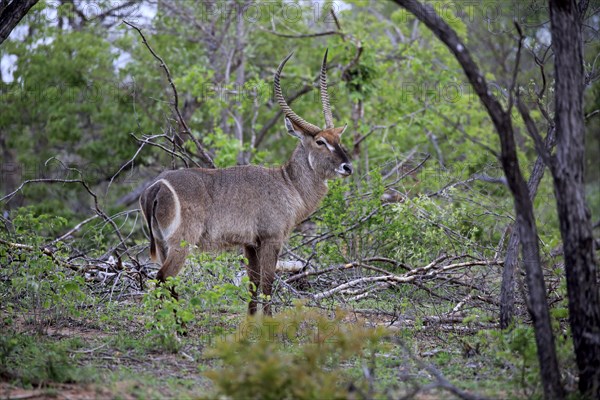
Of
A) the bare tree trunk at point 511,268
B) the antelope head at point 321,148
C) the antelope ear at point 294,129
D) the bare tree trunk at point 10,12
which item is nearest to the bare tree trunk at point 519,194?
the bare tree trunk at point 511,268

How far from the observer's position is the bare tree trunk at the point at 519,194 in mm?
4316

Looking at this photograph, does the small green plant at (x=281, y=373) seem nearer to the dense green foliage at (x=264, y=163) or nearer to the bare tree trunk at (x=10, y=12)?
the dense green foliage at (x=264, y=163)

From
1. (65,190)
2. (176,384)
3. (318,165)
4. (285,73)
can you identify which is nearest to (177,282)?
(176,384)

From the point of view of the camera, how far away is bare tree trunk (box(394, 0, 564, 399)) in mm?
4316

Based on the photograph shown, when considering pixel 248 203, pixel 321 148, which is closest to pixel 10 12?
pixel 248 203

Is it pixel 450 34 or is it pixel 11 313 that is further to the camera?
pixel 11 313

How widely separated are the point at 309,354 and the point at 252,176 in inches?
132

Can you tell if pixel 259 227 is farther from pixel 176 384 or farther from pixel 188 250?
pixel 176 384

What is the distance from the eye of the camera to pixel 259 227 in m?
7.19

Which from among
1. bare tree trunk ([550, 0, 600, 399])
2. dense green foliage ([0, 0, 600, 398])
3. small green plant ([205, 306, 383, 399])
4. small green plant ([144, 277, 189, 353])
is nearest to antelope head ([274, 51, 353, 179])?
dense green foliage ([0, 0, 600, 398])

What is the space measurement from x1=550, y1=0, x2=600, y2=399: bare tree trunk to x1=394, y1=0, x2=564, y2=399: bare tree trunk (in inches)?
6.8

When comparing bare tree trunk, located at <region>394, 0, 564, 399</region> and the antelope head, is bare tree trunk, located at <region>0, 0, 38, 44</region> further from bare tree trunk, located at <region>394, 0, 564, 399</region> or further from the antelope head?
bare tree trunk, located at <region>394, 0, 564, 399</region>

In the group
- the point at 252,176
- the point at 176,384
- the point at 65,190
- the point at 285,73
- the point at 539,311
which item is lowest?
the point at 176,384

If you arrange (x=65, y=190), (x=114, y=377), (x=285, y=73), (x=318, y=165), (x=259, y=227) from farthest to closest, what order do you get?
(x=65, y=190)
(x=285, y=73)
(x=318, y=165)
(x=259, y=227)
(x=114, y=377)
